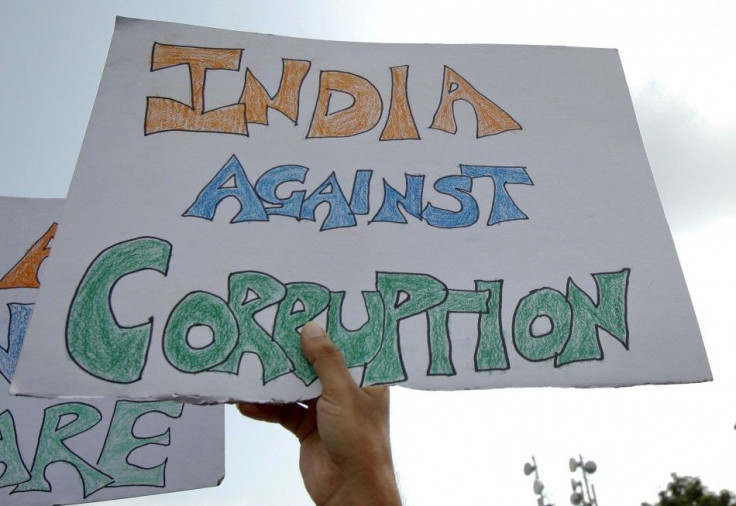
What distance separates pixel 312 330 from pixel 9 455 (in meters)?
1.57

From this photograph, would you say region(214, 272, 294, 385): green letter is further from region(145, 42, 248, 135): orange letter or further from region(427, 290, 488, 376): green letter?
region(145, 42, 248, 135): orange letter

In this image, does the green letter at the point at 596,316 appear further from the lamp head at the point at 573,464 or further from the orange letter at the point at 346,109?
the lamp head at the point at 573,464

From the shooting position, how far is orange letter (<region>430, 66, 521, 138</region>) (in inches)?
90.4

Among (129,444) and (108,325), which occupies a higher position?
(108,325)

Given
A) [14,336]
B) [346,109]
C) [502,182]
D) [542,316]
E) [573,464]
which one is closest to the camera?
[542,316]

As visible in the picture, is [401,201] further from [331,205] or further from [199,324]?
[199,324]

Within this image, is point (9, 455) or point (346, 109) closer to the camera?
point (346, 109)

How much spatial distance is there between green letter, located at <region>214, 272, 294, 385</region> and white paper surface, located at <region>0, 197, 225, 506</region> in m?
1.05

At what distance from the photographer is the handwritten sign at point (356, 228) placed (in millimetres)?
1792

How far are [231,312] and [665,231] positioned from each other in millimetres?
1278

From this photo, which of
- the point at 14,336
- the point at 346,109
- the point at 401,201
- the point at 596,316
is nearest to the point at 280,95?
the point at 346,109

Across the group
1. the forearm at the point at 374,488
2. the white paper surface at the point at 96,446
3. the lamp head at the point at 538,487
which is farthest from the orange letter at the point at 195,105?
the lamp head at the point at 538,487

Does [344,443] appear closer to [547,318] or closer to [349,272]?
[349,272]

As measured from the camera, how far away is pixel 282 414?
7.04 feet
